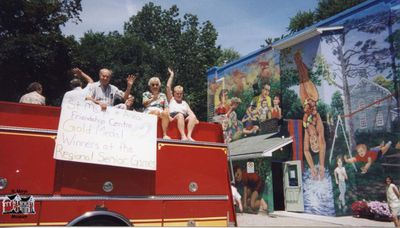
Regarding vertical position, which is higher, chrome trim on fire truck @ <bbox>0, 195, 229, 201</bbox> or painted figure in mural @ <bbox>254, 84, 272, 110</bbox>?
painted figure in mural @ <bbox>254, 84, 272, 110</bbox>

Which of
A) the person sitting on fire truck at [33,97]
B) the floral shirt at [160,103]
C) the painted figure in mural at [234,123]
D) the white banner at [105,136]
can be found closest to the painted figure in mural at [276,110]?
the painted figure in mural at [234,123]

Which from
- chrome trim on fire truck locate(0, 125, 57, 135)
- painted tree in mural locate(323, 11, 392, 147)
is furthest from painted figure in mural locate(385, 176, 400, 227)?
chrome trim on fire truck locate(0, 125, 57, 135)

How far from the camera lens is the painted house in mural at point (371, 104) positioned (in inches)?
590

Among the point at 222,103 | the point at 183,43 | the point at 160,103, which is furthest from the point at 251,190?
the point at 183,43

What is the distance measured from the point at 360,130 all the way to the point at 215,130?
11264mm

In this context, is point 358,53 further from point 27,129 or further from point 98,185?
point 27,129

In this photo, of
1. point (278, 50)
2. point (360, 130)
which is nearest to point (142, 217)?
point (360, 130)

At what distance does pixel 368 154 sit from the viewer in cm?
1532

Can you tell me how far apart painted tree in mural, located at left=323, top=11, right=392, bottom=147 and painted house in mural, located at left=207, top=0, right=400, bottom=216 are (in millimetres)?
39

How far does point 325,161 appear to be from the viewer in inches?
659

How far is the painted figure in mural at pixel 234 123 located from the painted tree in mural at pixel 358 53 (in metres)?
6.58

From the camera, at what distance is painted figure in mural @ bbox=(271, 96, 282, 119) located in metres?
19.5

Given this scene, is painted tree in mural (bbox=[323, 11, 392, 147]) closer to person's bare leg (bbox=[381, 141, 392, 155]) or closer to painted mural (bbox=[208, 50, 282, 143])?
person's bare leg (bbox=[381, 141, 392, 155])

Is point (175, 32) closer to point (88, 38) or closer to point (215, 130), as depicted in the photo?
point (88, 38)
